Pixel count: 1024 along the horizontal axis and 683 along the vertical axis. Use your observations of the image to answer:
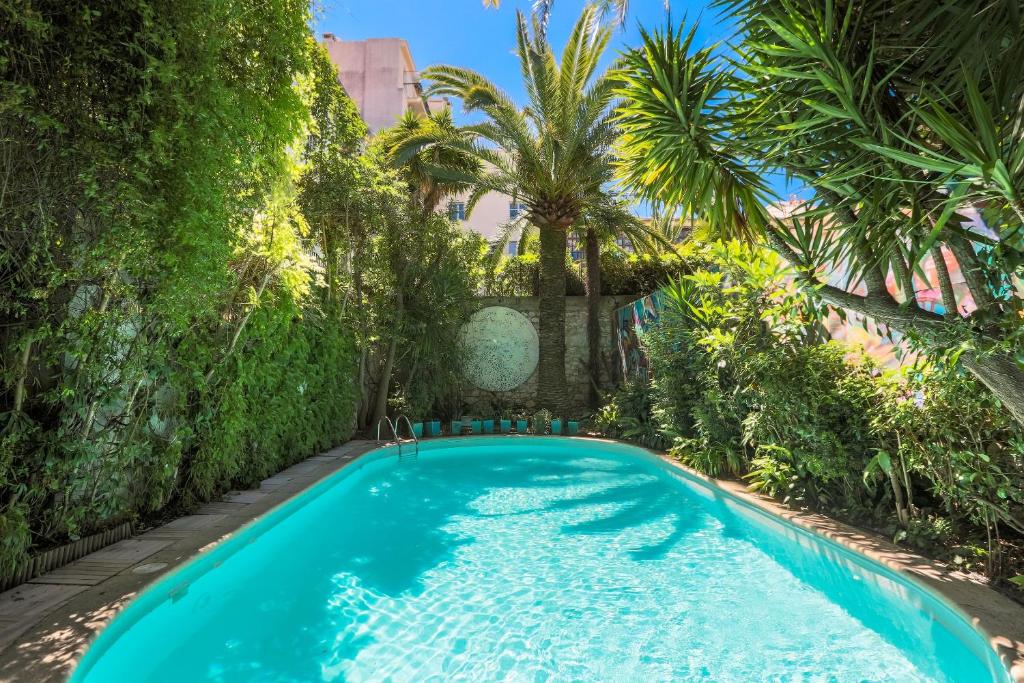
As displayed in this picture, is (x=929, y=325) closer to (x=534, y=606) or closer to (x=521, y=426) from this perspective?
(x=534, y=606)

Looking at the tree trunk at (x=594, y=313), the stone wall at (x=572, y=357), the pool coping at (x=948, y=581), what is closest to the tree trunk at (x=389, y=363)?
the stone wall at (x=572, y=357)

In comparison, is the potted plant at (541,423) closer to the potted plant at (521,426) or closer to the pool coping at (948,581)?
the potted plant at (521,426)

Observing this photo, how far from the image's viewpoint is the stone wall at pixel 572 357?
12.9m

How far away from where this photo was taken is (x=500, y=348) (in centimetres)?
1334

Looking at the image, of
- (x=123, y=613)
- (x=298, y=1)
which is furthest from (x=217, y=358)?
(x=298, y=1)

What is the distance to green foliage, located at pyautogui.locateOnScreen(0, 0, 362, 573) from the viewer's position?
293cm

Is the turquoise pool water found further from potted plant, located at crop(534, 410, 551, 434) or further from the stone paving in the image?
potted plant, located at crop(534, 410, 551, 434)

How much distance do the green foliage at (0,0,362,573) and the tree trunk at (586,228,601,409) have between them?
8151 millimetres

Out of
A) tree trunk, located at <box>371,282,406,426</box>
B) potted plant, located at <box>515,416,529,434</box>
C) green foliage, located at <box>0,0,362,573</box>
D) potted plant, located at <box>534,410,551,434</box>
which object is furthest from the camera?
potted plant, located at <box>515,416,529,434</box>

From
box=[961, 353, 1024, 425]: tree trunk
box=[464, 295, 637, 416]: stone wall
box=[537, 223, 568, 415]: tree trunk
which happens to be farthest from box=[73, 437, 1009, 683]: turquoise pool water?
box=[464, 295, 637, 416]: stone wall

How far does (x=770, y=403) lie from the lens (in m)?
5.13

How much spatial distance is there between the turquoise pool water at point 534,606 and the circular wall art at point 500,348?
7156mm

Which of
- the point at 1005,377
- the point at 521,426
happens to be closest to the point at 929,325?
the point at 1005,377

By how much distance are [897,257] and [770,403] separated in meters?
1.93
